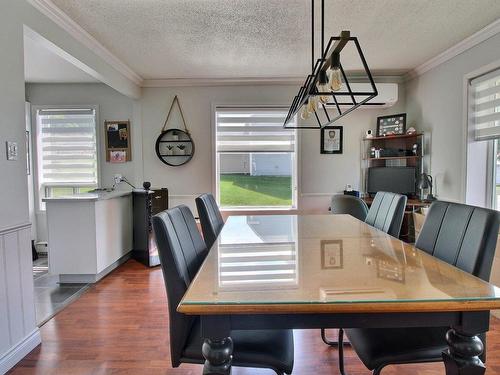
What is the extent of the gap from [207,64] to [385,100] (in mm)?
2353

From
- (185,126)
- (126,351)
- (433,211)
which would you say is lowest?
(126,351)

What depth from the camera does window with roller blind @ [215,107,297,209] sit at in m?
4.44

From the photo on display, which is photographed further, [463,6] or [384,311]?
[463,6]

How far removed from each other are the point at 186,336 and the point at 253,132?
11.5 feet

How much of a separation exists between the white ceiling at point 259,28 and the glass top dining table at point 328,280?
72.7 inches

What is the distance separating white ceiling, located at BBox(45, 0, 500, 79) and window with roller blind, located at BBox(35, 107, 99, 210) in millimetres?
1377

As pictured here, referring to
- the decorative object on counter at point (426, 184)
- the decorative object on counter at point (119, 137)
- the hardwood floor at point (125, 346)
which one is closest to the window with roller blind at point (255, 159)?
the decorative object on counter at point (119, 137)

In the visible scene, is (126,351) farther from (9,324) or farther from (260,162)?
(260,162)

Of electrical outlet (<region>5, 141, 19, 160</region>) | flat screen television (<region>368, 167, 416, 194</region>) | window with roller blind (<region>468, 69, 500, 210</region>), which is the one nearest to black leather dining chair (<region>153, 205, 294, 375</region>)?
electrical outlet (<region>5, 141, 19, 160</region>)

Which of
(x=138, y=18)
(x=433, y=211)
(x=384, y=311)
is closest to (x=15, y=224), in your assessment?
(x=138, y=18)

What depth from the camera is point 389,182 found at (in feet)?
13.6

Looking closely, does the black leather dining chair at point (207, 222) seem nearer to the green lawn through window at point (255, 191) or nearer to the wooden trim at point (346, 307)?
the wooden trim at point (346, 307)

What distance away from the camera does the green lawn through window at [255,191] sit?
457 centimetres

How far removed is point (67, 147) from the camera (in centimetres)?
450
